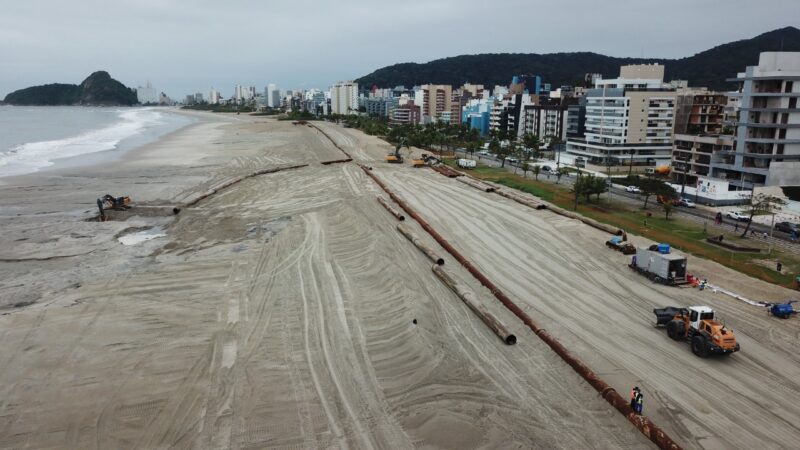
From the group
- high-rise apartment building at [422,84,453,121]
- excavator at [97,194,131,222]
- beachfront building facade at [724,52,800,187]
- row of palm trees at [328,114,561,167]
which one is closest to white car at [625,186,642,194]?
beachfront building facade at [724,52,800,187]

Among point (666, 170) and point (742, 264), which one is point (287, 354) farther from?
point (666, 170)

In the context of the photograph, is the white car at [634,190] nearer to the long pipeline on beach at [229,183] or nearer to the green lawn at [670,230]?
the green lawn at [670,230]

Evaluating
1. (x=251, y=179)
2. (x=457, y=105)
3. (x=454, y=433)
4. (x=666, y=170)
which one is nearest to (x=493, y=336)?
(x=454, y=433)

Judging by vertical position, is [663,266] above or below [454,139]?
below

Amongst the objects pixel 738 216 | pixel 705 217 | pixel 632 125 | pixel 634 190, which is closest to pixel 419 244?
pixel 705 217

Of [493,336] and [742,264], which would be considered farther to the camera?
[742,264]

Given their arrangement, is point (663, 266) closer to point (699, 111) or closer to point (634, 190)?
point (634, 190)
